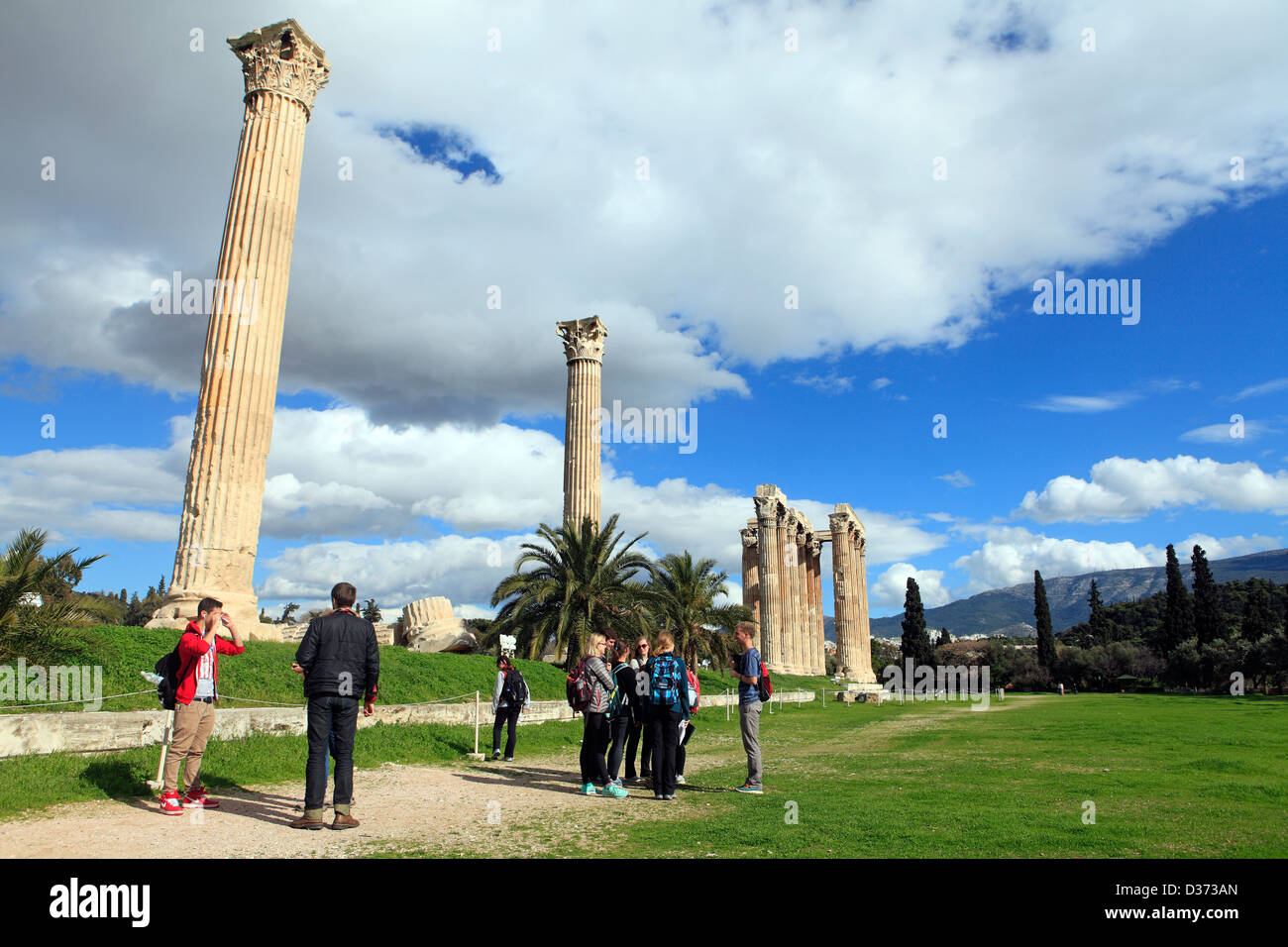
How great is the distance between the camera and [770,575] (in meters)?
46.8

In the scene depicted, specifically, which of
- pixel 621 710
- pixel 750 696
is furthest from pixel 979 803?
pixel 621 710

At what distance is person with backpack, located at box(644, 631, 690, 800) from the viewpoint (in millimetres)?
9203

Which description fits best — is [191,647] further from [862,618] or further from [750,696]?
[862,618]

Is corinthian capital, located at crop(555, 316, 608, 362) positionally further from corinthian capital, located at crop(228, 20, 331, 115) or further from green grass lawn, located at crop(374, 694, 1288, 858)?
green grass lawn, located at crop(374, 694, 1288, 858)

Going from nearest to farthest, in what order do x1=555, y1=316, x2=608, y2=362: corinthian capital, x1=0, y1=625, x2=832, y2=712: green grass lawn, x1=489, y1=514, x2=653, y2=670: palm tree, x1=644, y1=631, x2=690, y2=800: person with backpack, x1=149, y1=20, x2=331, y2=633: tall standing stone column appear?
x1=644, y1=631, x2=690, y2=800: person with backpack
x1=0, y1=625, x2=832, y2=712: green grass lawn
x1=149, y1=20, x2=331, y2=633: tall standing stone column
x1=489, y1=514, x2=653, y2=670: palm tree
x1=555, y1=316, x2=608, y2=362: corinthian capital

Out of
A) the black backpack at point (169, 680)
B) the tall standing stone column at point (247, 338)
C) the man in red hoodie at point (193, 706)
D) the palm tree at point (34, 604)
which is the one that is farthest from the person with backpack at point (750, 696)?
the tall standing stone column at point (247, 338)

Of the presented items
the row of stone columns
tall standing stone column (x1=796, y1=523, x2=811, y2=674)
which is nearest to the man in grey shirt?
the row of stone columns

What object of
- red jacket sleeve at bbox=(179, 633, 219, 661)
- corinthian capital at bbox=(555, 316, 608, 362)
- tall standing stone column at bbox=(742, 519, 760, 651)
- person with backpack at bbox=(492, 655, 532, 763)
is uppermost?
corinthian capital at bbox=(555, 316, 608, 362)

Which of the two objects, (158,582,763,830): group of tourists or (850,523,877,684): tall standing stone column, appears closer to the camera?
(158,582,763,830): group of tourists

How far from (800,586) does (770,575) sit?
19.5 feet

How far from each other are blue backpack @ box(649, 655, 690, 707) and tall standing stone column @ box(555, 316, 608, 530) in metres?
21.1

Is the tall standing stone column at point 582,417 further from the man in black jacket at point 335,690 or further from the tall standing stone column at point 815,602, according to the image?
the tall standing stone column at point 815,602
